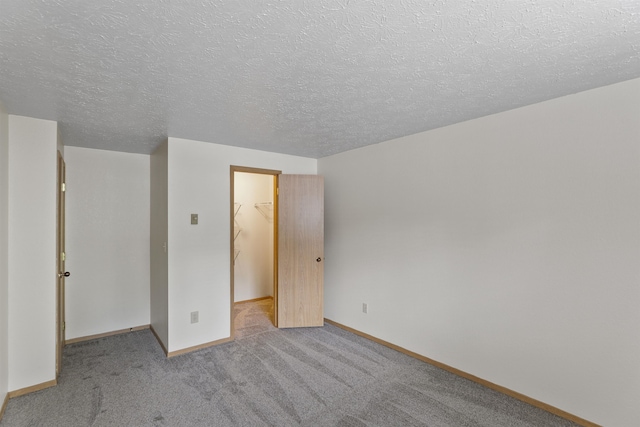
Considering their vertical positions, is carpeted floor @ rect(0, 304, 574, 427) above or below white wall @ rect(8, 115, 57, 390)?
below

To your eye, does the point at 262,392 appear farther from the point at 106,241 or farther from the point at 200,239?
the point at 106,241

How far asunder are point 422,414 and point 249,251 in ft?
11.8

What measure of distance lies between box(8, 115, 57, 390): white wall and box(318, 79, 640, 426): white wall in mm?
3089

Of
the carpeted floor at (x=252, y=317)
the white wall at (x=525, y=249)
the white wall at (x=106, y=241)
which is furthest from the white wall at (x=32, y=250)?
the white wall at (x=525, y=249)

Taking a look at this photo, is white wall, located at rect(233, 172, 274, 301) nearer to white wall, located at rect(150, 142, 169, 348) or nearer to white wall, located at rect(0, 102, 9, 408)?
white wall, located at rect(150, 142, 169, 348)

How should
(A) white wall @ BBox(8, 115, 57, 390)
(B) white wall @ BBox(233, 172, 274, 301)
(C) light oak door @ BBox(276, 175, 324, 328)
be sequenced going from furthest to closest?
1. (B) white wall @ BBox(233, 172, 274, 301)
2. (C) light oak door @ BBox(276, 175, 324, 328)
3. (A) white wall @ BBox(8, 115, 57, 390)

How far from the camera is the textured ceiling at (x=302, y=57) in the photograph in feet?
3.92

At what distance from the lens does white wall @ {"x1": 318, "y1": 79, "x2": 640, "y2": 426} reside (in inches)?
74.8

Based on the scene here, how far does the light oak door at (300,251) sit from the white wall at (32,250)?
222 centimetres

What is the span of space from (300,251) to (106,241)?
7.90 ft

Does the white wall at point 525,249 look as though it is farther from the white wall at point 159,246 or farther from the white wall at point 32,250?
the white wall at point 32,250

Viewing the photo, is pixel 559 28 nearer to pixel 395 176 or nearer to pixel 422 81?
pixel 422 81

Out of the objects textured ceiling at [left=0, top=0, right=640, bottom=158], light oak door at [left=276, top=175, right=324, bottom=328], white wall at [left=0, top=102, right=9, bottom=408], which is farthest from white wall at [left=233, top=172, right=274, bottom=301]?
white wall at [left=0, top=102, right=9, bottom=408]

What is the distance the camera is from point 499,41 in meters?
1.41
